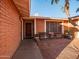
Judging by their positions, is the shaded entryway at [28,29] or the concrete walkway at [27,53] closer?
the concrete walkway at [27,53]

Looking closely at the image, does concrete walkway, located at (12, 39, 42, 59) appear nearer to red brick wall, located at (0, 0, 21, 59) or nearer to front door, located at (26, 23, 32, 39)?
red brick wall, located at (0, 0, 21, 59)

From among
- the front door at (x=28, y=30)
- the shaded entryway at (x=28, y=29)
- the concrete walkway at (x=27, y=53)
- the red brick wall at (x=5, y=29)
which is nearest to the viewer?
the red brick wall at (x=5, y=29)

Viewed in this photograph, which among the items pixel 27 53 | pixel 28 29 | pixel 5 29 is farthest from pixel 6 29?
pixel 28 29

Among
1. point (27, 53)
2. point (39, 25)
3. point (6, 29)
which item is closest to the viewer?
point (6, 29)

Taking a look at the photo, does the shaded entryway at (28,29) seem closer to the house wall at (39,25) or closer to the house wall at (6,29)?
the house wall at (39,25)

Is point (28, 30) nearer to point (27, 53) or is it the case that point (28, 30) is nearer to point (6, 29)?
point (27, 53)

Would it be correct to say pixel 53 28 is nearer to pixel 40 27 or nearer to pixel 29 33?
pixel 40 27

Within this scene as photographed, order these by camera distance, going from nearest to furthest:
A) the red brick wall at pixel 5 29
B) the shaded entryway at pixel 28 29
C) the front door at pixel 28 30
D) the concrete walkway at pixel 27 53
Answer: the red brick wall at pixel 5 29 < the concrete walkway at pixel 27 53 < the shaded entryway at pixel 28 29 < the front door at pixel 28 30

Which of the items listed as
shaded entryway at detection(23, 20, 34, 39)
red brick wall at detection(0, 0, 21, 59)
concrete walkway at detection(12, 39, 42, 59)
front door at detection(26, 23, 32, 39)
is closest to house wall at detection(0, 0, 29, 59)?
red brick wall at detection(0, 0, 21, 59)

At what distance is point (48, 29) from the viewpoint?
22.8 metres

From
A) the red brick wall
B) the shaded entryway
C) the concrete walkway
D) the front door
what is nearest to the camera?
the red brick wall

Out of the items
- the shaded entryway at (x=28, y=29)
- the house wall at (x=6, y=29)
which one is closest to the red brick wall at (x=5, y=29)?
the house wall at (x=6, y=29)

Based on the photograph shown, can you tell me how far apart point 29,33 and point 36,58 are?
1391 cm

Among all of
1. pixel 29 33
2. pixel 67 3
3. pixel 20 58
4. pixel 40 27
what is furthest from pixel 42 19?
pixel 67 3
